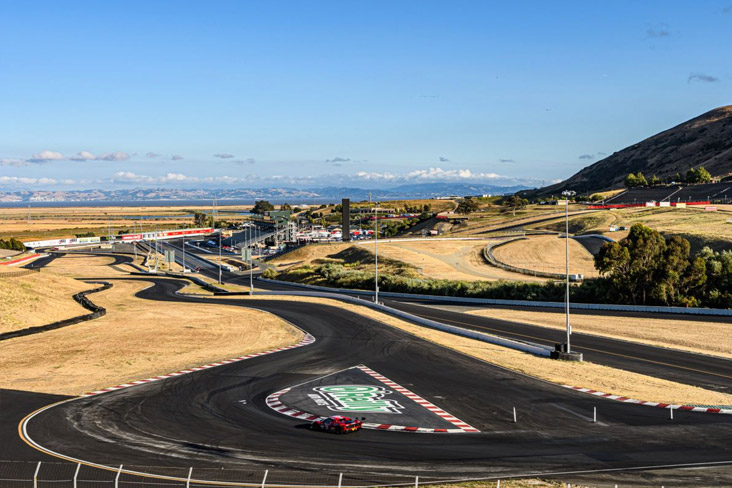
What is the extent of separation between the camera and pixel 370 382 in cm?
3525

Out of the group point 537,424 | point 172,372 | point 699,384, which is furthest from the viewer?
point 172,372

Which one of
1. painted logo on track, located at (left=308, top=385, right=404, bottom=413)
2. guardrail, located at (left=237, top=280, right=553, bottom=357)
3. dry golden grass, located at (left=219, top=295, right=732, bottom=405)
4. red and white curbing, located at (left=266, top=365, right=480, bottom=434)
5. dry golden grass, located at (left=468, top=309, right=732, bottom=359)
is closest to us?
red and white curbing, located at (left=266, top=365, right=480, bottom=434)

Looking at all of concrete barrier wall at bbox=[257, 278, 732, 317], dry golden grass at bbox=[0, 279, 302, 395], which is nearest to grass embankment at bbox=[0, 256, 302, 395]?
dry golden grass at bbox=[0, 279, 302, 395]

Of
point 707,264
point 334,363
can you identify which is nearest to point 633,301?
point 707,264

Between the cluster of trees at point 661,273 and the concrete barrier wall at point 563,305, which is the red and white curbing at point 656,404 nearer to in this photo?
the concrete barrier wall at point 563,305

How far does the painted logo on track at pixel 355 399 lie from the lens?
97.8 feet

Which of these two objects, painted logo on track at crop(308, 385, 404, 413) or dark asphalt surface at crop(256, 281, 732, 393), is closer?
painted logo on track at crop(308, 385, 404, 413)

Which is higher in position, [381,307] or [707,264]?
[707,264]

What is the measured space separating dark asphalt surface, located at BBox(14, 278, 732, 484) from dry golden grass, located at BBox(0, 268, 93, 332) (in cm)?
2482

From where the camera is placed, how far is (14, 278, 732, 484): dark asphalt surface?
22.1 metres

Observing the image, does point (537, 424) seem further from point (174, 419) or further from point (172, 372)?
point (172, 372)

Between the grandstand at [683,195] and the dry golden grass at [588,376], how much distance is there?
466 ft

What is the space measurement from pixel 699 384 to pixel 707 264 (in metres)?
35.9

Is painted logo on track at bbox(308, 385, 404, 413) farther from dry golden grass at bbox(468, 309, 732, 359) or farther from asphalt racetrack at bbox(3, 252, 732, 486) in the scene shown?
dry golden grass at bbox(468, 309, 732, 359)
